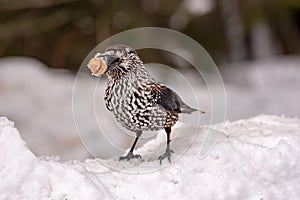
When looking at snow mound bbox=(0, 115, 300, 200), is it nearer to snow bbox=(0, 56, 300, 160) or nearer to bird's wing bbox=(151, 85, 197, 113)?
bird's wing bbox=(151, 85, 197, 113)

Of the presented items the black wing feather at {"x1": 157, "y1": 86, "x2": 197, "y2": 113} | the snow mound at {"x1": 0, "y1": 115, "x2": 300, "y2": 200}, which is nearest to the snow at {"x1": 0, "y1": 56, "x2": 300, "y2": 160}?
the snow mound at {"x1": 0, "y1": 115, "x2": 300, "y2": 200}

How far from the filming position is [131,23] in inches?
198

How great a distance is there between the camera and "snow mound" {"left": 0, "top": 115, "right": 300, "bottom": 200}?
1.63 m

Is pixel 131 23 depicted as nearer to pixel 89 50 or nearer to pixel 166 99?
pixel 89 50

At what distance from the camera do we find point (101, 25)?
4.90 meters

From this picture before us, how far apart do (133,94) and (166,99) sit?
0.09m

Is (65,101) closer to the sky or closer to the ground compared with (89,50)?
closer to the ground

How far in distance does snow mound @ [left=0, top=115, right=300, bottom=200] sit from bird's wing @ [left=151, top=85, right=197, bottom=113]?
17cm

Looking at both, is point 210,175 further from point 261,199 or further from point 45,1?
point 45,1

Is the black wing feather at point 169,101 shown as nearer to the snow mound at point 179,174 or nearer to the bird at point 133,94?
the bird at point 133,94

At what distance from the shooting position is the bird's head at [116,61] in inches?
60.5

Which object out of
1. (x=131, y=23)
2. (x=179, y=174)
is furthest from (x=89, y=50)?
(x=179, y=174)

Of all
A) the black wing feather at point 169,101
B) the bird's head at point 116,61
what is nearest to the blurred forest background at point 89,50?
the black wing feather at point 169,101

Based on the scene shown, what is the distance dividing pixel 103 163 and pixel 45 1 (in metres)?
3.20
